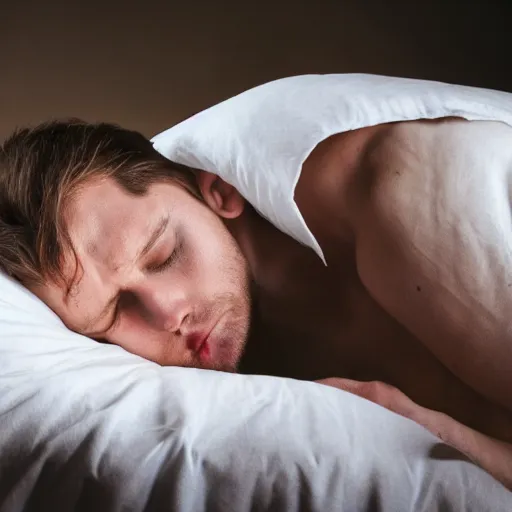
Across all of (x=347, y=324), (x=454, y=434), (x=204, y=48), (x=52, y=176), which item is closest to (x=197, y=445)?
(x=454, y=434)

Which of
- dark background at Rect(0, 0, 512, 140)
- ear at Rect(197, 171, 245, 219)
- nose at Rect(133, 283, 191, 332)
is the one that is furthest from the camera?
dark background at Rect(0, 0, 512, 140)

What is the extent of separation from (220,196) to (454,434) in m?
0.37

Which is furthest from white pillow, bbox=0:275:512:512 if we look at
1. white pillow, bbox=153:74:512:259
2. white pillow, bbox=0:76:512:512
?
white pillow, bbox=153:74:512:259

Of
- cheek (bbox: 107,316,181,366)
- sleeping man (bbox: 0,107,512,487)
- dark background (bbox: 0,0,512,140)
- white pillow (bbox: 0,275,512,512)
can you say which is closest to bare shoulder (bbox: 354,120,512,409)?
sleeping man (bbox: 0,107,512,487)

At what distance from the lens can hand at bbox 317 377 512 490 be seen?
48 centimetres

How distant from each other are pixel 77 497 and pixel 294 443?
13cm

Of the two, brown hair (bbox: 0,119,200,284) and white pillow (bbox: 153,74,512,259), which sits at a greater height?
white pillow (bbox: 153,74,512,259)

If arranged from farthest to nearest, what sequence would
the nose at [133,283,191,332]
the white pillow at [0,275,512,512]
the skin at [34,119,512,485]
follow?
the nose at [133,283,191,332] → the skin at [34,119,512,485] → the white pillow at [0,275,512,512]

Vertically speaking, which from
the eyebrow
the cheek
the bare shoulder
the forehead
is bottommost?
the cheek

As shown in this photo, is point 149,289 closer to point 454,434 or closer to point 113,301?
point 113,301

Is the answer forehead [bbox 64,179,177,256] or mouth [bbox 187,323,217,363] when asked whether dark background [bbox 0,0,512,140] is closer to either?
forehead [bbox 64,179,177,256]

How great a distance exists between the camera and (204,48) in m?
0.99

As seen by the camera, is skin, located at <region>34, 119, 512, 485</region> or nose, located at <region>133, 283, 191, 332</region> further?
nose, located at <region>133, 283, 191, 332</region>

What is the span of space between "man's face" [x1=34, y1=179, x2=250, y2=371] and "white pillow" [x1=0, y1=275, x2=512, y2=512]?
0.17 meters
